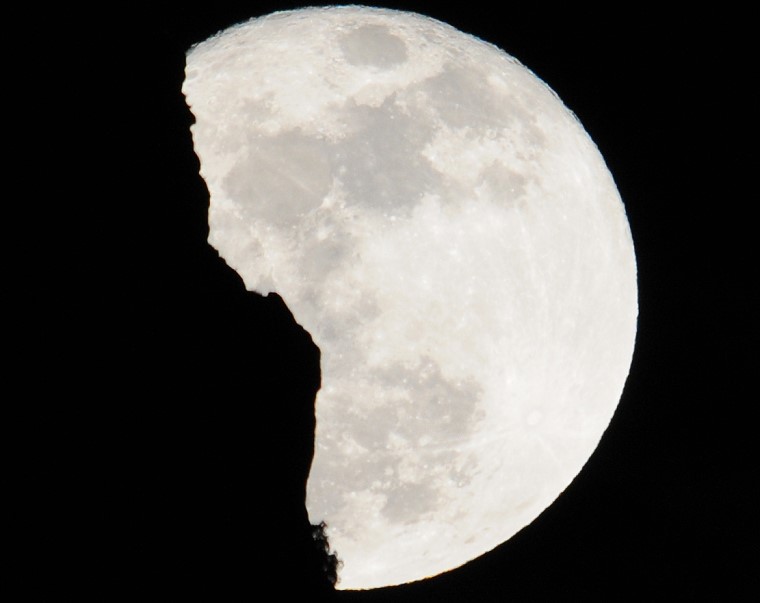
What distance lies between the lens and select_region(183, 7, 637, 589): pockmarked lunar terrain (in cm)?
382

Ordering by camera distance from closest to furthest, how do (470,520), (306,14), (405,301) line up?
(405,301) < (470,520) < (306,14)

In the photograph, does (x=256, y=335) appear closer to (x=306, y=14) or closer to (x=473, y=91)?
(x=473, y=91)

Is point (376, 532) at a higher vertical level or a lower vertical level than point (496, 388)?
lower

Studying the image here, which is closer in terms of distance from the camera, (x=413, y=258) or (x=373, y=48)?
(x=413, y=258)

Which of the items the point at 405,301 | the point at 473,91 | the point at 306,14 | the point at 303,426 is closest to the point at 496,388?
the point at 405,301

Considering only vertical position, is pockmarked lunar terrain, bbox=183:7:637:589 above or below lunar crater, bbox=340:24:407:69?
below

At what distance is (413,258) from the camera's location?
12.5 ft

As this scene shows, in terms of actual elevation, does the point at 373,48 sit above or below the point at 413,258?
above

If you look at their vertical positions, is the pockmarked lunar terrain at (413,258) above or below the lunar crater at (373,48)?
below

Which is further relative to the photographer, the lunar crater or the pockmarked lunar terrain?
the lunar crater

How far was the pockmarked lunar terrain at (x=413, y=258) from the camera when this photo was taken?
382 centimetres

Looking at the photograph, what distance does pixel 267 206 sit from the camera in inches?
151

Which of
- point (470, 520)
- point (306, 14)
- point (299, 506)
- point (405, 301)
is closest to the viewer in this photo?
point (405, 301)

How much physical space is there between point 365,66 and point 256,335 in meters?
1.53
